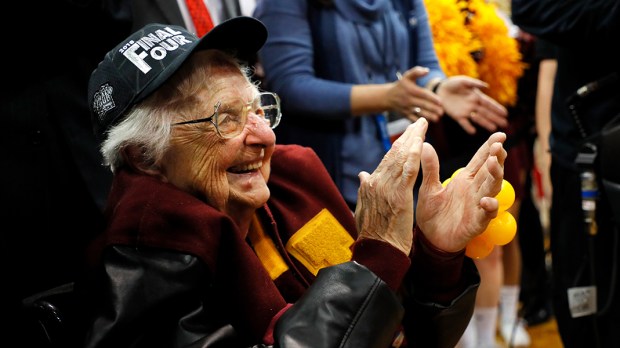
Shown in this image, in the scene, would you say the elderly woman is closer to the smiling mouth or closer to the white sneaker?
the smiling mouth

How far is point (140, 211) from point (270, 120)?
1.30ft

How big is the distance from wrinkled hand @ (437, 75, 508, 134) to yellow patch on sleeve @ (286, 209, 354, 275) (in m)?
0.59

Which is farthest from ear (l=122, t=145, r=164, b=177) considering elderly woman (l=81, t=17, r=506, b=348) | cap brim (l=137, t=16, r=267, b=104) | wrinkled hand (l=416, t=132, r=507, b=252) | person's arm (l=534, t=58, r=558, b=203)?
person's arm (l=534, t=58, r=558, b=203)

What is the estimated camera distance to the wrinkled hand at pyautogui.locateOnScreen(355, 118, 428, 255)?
1383 mm

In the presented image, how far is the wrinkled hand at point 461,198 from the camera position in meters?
1.38

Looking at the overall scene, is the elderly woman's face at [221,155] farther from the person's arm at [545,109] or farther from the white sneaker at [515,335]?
the white sneaker at [515,335]

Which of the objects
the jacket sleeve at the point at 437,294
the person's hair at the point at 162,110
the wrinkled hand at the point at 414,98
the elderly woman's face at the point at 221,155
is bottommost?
the jacket sleeve at the point at 437,294

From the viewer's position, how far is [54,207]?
5.87 ft

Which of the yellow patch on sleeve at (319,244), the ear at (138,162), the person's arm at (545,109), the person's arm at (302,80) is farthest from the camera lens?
the person's arm at (545,109)

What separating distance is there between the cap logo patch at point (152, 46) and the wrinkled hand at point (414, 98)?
74cm

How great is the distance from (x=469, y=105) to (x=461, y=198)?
66cm

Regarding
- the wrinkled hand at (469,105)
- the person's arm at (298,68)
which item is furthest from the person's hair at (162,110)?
the wrinkled hand at (469,105)

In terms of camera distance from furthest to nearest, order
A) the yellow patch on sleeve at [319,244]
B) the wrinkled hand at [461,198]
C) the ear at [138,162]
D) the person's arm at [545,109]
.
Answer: the person's arm at [545,109] → the yellow patch on sleeve at [319,244] → the ear at [138,162] → the wrinkled hand at [461,198]

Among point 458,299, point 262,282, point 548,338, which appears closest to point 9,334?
point 262,282
